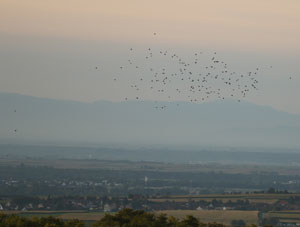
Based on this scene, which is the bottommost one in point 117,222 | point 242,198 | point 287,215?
point 117,222

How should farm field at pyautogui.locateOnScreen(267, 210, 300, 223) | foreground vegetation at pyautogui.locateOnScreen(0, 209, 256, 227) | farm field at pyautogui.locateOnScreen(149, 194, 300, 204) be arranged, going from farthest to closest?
1. farm field at pyautogui.locateOnScreen(149, 194, 300, 204)
2. farm field at pyautogui.locateOnScreen(267, 210, 300, 223)
3. foreground vegetation at pyautogui.locateOnScreen(0, 209, 256, 227)

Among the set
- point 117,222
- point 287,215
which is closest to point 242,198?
point 287,215

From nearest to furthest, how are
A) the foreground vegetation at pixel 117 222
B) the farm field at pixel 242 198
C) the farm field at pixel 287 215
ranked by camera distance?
the foreground vegetation at pixel 117 222 < the farm field at pixel 287 215 < the farm field at pixel 242 198

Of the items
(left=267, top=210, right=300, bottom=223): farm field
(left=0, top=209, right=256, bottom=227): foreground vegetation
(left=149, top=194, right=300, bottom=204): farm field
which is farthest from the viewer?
(left=149, top=194, right=300, bottom=204): farm field

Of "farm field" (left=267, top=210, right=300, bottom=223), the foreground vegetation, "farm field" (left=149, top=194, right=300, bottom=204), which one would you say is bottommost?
the foreground vegetation

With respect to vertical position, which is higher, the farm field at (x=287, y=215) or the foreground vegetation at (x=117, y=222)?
the farm field at (x=287, y=215)

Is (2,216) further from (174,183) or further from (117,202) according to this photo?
(174,183)

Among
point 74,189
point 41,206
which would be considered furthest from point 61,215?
point 74,189

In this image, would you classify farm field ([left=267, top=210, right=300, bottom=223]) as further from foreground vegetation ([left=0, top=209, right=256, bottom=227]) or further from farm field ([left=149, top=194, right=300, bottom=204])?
foreground vegetation ([left=0, top=209, right=256, bottom=227])

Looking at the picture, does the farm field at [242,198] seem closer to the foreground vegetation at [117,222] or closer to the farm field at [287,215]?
the farm field at [287,215]

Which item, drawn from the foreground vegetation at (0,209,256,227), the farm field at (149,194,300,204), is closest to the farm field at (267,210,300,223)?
the farm field at (149,194,300,204)

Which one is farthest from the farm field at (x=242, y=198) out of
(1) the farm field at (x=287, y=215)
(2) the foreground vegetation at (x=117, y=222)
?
(2) the foreground vegetation at (x=117, y=222)

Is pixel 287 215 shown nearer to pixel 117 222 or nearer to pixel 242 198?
pixel 242 198

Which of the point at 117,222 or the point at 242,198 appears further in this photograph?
the point at 242,198
